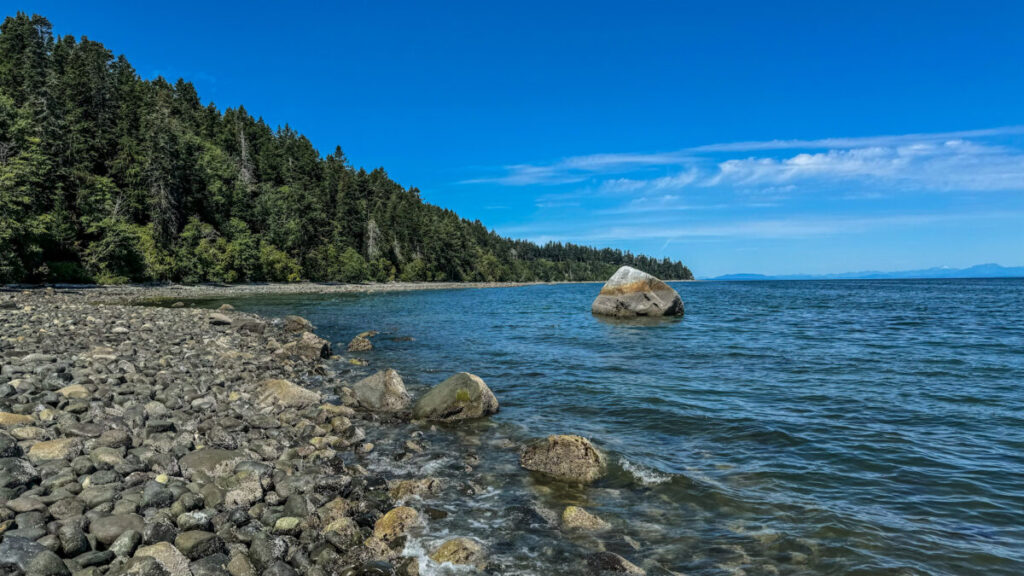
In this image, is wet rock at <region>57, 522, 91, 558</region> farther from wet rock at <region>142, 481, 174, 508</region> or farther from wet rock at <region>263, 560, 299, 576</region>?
wet rock at <region>263, 560, 299, 576</region>

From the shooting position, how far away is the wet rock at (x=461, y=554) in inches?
205

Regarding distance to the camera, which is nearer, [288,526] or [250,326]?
[288,526]

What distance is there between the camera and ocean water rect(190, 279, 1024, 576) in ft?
18.3

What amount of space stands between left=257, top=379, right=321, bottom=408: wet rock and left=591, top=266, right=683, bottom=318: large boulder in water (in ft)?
88.4

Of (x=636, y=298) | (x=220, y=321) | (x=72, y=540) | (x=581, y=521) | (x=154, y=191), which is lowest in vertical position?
(x=581, y=521)

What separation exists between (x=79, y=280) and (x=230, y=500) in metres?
58.4

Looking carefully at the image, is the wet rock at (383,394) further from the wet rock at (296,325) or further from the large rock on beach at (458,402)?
the wet rock at (296,325)

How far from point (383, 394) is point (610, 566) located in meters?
7.56

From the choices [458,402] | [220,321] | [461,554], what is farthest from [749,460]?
[220,321]

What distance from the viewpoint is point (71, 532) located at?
4406mm

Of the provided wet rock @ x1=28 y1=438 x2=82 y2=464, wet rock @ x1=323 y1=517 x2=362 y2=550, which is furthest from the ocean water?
wet rock @ x1=28 y1=438 x2=82 y2=464

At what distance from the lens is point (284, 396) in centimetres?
1060

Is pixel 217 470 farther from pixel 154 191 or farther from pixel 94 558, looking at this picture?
pixel 154 191

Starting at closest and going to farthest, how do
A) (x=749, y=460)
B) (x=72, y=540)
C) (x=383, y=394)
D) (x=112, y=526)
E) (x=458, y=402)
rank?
(x=72, y=540)
(x=112, y=526)
(x=749, y=460)
(x=458, y=402)
(x=383, y=394)
